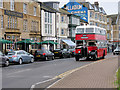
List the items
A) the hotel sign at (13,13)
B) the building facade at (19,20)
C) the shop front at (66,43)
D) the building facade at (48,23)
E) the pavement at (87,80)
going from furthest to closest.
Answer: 1. the shop front at (66,43)
2. the building facade at (48,23)
3. the hotel sign at (13,13)
4. the building facade at (19,20)
5. the pavement at (87,80)

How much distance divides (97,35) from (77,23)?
3416cm

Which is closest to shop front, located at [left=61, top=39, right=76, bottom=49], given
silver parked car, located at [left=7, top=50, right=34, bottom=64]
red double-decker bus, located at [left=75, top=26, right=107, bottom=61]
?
red double-decker bus, located at [left=75, top=26, right=107, bottom=61]

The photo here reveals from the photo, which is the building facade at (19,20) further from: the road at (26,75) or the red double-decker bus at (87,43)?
the road at (26,75)

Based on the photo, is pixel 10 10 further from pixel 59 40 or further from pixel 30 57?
pixel 59 40

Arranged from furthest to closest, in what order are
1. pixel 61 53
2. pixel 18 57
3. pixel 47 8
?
pixel 47 8 → pixel 61 53 → pixel 18 57

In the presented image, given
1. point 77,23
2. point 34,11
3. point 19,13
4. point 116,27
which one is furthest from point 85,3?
point 19,13

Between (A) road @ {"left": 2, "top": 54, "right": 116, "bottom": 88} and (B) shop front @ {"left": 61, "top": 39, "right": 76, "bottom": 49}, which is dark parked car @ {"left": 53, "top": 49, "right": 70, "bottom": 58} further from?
(A) road @ {"left": 2, "top": 54, "right": 116, "bottom": 88}

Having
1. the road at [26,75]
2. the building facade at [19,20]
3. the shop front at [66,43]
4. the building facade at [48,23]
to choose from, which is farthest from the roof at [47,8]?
the road at [26,75]

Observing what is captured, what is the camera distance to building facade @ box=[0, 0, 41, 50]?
35.5m

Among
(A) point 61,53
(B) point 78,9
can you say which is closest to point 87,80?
(A) point 61,53

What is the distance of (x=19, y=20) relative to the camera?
128 feet

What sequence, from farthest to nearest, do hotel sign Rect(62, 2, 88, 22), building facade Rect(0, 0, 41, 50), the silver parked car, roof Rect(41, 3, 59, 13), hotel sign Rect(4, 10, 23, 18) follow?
hotel sign Rect(62, 2, 88, 22) < roof Rect(41, 3, 59, 13) < hotel sign Rect(4, 10, 23, 18) < building facade Rect(0, 0, 41, 50) < the silver parked car

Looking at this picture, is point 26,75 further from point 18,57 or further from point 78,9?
point 78,9

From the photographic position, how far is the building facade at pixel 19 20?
116 ft
